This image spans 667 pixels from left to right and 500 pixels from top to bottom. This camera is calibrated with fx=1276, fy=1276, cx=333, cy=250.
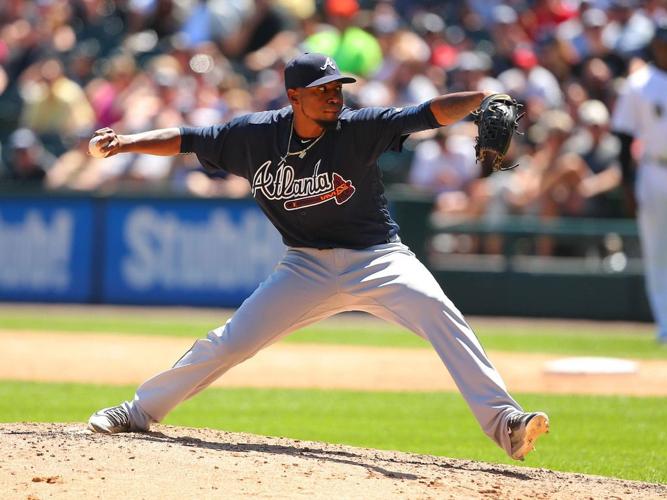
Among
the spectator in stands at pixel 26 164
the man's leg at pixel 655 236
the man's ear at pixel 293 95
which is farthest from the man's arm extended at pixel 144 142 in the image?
the spectator in stands at pixel 26 164

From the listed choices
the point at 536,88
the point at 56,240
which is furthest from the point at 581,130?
the point at 56,240

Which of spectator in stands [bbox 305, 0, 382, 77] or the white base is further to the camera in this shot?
spectator in stands [bbox 305, 0, 382, 77]

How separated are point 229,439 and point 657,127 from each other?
625 centimetres

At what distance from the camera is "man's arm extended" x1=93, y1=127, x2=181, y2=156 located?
19.2ft

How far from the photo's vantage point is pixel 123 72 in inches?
645

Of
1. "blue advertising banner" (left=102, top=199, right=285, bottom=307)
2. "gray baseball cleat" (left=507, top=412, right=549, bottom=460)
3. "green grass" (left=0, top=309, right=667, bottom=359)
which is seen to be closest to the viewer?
"gray baseball cleat" (left=507, top=412, right=549, bottom=460)

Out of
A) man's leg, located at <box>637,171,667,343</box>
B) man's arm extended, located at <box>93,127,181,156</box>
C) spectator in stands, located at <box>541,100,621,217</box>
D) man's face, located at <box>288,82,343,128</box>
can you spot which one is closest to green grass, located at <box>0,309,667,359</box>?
man's leg, located at <box>637,171,667,343</box>

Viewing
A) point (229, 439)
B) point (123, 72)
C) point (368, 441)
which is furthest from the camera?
point (123, 72)

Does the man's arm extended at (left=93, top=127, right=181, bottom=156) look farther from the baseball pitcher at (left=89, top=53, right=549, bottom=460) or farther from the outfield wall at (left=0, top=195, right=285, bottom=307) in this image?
the outfield wall at (left=0, top=195, right=285, bottom=307)

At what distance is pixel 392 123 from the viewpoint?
551 centimetres

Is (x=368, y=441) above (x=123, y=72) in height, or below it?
below

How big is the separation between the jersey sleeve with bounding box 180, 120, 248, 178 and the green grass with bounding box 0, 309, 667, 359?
18.6ft

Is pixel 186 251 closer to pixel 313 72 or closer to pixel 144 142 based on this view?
pixel 144 142

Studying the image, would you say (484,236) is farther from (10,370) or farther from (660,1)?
(10,370)
